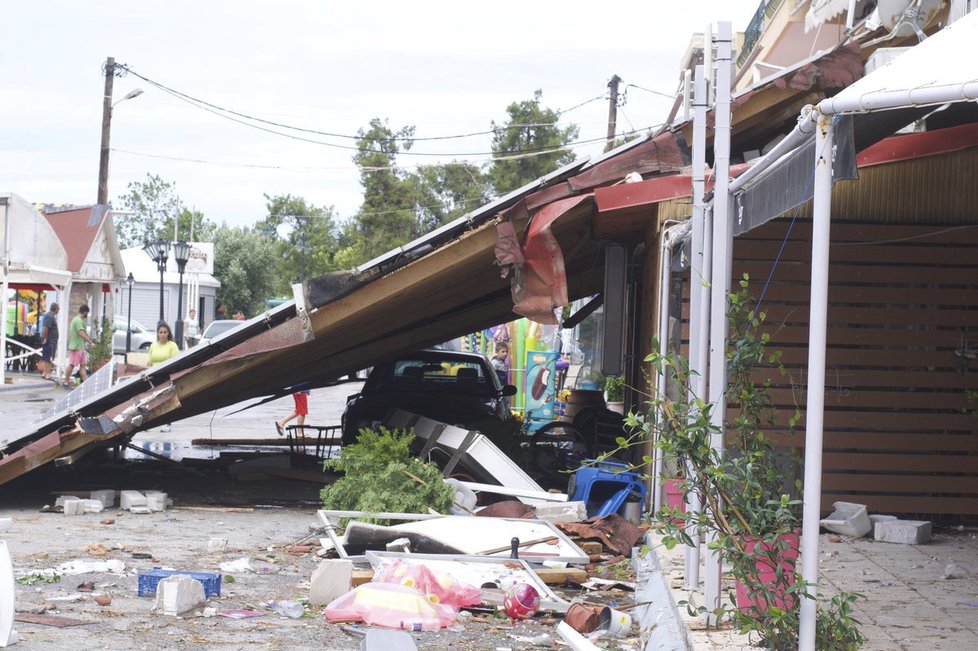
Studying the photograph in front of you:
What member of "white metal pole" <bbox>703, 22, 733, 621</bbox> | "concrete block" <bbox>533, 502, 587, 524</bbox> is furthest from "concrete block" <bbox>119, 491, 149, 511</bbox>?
"white metal pole" <bbox>703, 22, 733, 621</bbox>

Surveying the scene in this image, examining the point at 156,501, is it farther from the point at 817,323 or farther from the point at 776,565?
the point at 817,323

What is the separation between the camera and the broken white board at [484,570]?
24.8ft

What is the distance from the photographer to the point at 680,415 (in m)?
5.45

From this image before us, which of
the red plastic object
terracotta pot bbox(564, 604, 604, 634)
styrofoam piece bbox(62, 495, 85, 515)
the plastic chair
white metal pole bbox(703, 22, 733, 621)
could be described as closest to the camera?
white metal pole bbox(703, 22, 733, 621)

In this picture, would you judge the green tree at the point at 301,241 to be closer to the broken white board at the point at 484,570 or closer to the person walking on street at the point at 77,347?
the person walking on street at the point at 77,347

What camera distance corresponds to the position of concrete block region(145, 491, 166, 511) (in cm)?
1138

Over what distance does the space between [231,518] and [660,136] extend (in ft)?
18.2

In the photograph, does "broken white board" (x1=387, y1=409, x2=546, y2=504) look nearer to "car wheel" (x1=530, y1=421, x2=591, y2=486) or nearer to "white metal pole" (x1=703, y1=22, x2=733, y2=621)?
"car wheel" (x1=530, y1=421, x2=591, y2=486)

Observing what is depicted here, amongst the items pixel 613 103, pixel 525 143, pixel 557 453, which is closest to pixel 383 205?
pixel 525 143

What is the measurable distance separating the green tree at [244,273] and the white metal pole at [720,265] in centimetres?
5898

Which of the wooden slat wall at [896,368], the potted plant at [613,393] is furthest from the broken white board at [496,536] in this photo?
the potted plant at [613,393]

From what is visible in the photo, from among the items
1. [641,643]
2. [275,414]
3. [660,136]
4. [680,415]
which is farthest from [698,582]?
[275,414]

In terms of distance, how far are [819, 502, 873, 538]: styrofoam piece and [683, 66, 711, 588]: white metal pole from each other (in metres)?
2.84

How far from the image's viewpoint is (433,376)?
15.6 metres
